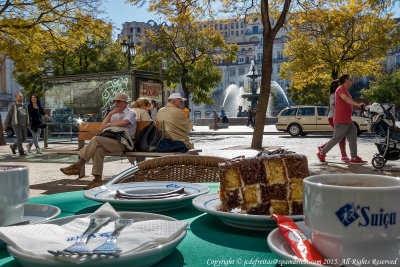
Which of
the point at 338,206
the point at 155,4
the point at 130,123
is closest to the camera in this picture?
the point at 338,206

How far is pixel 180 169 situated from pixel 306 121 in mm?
21049

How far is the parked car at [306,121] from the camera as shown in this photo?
870 inches

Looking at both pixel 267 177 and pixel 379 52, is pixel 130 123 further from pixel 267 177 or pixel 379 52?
pixel 379 52

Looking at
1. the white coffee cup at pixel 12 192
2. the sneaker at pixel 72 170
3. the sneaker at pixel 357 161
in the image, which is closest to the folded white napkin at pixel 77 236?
the white coffee cup at pixel 12 192

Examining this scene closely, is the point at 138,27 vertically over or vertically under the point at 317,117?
over

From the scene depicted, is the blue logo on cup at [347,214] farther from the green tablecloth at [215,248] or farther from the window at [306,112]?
the window at [306,112]

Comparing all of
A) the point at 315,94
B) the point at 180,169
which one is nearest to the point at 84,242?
the point at 180,169

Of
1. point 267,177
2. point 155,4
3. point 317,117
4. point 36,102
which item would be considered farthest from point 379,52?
point 267,177

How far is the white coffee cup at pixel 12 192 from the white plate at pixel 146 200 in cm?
31

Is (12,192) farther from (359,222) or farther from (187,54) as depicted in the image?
(187,54)

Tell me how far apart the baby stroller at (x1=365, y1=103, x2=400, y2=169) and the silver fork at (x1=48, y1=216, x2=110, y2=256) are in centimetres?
871

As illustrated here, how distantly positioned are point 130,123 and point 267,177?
5802mm

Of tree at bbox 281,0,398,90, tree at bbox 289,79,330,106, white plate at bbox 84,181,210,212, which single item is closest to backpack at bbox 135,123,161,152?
white plate at bbox 84,181,210,212

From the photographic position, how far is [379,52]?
20859mm
